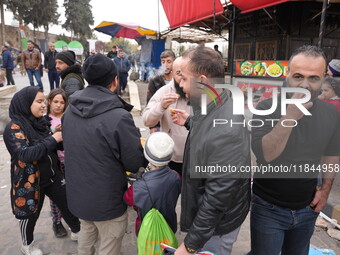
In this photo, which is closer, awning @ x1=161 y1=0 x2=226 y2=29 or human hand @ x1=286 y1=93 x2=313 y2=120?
human hand @ x1=286 y1=93 x2=313 y2=120

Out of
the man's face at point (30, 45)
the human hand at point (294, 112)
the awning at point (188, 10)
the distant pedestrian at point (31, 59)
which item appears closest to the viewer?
the human hand at point (294, 112)

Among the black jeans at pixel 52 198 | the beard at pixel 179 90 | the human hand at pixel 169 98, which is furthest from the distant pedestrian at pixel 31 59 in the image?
the human hand at pixel 169 98

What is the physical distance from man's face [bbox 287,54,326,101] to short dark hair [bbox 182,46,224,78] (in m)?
0.43

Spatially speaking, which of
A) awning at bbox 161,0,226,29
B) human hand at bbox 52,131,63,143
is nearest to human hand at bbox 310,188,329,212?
human hand at bbox 52,131,63,143

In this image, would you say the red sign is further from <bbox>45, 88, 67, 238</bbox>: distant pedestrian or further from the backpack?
the backpack

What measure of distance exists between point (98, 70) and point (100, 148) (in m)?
0.52

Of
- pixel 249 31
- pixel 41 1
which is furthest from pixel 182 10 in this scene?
pixel 41 1

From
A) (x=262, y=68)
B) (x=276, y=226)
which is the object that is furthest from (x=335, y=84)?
(x=262, y=68)

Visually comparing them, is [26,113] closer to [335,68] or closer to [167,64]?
[167,64]

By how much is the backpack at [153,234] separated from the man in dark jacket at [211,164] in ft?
0.92

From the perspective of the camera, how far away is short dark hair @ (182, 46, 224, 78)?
54.8 inches

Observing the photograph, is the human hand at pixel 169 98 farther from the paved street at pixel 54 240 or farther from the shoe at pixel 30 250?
the shoe at pixel 30 250

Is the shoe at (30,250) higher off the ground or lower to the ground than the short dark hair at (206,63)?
lower

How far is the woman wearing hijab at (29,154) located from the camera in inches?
84.7
